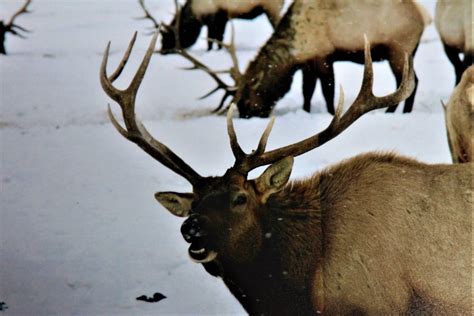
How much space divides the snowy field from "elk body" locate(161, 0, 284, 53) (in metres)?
0.25

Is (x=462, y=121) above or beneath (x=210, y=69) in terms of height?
beneath

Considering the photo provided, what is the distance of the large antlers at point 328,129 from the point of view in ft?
8.30

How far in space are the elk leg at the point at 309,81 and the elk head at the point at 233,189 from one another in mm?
1716

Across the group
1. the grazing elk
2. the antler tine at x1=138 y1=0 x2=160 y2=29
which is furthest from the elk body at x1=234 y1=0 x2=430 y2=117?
the antler tine at x1=138 y1=0 x2=160 y2=29

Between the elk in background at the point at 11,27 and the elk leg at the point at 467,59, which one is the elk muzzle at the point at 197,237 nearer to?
the elk in background at the point at 11,27

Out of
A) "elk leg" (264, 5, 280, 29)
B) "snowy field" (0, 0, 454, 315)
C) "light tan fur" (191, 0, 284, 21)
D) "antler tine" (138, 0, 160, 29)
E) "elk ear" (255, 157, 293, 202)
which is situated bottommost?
"snowy field" (0, 0, 454, 315)

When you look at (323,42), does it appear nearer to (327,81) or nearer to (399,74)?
(327,81)

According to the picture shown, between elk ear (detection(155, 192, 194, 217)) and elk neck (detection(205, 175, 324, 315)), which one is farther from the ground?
elk ear (detection(155, 192, 194, 217))

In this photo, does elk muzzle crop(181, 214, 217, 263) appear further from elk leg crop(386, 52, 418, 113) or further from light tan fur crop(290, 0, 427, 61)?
light tan fur crop(290, 0, 427, 61)

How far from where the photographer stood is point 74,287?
3293mm

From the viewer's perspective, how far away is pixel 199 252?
2389mm

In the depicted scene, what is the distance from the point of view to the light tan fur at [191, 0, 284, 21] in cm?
466

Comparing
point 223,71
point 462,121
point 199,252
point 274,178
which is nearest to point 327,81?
point 223,71

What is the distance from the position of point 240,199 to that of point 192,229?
19 centimetres
